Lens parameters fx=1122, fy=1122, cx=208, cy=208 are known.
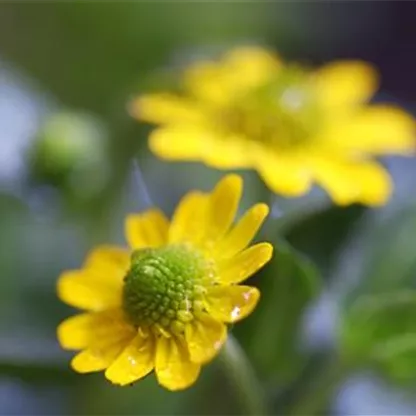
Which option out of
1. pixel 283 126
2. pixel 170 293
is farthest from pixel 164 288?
pixel 283 126

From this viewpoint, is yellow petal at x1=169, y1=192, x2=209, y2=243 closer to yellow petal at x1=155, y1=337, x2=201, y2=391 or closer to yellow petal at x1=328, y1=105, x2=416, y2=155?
yellow petal at x1=155, y1=337, x2=201, y2=391

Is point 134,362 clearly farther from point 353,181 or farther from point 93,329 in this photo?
point 353,181

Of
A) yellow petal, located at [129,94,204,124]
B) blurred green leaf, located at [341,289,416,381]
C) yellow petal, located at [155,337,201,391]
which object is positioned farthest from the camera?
yellow petal, located at [129,94,204,124]

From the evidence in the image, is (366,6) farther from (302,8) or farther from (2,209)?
(2,209)

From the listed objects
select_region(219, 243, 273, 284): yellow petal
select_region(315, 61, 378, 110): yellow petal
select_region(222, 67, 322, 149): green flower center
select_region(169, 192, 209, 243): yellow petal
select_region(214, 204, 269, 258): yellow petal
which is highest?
select_region(315, 61, 378, 110): yellow petal

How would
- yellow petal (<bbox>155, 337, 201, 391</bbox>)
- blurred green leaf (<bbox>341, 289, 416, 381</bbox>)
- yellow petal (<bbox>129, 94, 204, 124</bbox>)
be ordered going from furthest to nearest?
yellow petal (<bbox>129, 94, 204, 124</bbox>) → blurred green leaf (<bbox>341, 289, 416, 381</bbox>) → yellow petal (<bbox>155, 337, 201, 391</bbox>)

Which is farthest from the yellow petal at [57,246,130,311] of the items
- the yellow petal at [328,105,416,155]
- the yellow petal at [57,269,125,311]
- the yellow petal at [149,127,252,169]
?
the yellow petal at [328,105,416,155]
